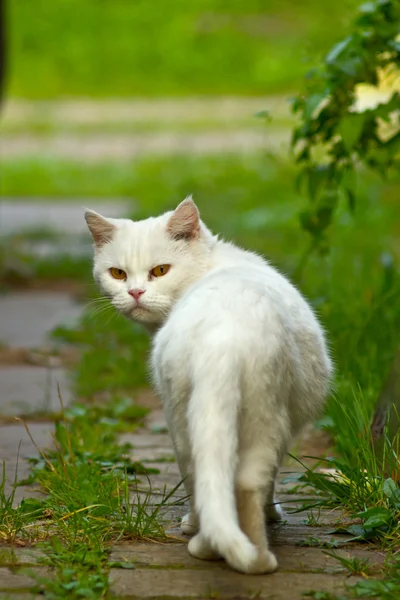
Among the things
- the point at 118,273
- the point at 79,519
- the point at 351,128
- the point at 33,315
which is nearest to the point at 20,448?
the point at 118,273

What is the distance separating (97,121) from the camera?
63.0 ft

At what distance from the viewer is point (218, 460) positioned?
8.71 feet

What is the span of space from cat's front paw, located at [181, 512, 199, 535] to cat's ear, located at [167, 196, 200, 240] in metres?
0.95

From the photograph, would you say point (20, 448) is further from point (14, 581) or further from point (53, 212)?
point (53, 212)

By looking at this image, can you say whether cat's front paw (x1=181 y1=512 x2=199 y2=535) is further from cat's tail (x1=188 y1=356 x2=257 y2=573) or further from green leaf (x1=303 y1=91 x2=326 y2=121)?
green leaf (x1=303 y1=91 x2=326 y2=121)

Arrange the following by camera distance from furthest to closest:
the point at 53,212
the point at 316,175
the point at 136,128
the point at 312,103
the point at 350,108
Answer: the point at 136,128, the point at 53,212, the point at 350,108, the point at 316,175, the point at 312,103

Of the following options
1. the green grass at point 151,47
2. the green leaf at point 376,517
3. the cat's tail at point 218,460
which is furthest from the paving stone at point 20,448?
the green grass at point 151,47

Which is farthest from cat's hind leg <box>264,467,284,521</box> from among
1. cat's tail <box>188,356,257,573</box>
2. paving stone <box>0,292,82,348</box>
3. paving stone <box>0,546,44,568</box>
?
paving stone <box>0,292,82,348</box>

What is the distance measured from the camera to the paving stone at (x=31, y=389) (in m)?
4.90

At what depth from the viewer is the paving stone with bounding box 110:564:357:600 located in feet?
8.70

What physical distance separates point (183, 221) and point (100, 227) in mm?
321

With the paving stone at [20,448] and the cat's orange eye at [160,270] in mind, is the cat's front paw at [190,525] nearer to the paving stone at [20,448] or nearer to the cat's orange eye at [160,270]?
the paving stone at [20,448]

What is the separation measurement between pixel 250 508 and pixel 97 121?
16996 millimetres

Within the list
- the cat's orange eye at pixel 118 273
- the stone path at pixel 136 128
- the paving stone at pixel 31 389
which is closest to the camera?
the cat's orange eye at pixel 118 273
